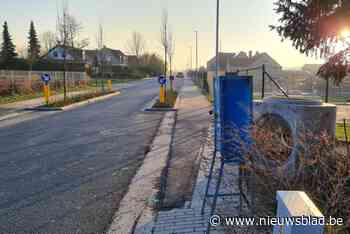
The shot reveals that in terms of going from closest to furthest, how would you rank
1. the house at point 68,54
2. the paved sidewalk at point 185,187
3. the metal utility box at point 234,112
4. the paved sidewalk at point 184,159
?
the paved sidewalk at point 185,187, the metal utility box at point 234,112, the paved sidewalk at point 184,159, the house at point 68,54

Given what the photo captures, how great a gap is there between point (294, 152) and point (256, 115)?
4.03ft

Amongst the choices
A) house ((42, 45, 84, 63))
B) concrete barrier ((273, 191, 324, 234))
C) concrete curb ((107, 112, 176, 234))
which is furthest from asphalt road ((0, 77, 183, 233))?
house ((42, 45, 84, 63))

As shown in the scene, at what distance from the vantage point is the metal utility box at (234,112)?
4281 mm

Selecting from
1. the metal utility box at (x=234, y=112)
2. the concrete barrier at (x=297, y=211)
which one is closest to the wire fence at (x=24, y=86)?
the metal utility box at (x=234, y=112)

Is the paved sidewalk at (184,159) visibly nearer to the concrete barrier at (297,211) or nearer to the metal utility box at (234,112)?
the metal utility box at (234,112)

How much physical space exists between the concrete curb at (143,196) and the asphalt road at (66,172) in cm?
15

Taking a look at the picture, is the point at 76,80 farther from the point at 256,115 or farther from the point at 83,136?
the point at 256,115

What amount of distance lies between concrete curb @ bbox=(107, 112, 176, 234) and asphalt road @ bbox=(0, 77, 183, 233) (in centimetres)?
15

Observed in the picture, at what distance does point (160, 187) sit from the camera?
4801 millimetres

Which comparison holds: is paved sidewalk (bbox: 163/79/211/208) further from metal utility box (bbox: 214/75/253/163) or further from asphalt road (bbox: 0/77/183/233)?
metal utility box (bbox: 214/75/253/163)

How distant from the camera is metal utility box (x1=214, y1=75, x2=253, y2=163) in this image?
4281 mm

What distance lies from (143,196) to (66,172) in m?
1.92

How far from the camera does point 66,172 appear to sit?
217 inches

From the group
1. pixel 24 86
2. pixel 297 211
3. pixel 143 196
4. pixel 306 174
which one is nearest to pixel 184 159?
pixel 143 196
